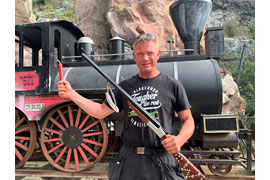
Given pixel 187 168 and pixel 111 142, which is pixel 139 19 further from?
pixel 187 168

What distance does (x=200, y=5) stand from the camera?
4.66 meters

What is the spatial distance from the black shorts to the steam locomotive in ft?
6.75

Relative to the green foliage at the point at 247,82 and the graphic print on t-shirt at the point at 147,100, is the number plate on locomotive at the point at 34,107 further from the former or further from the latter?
the green foliage at the point at 247,82

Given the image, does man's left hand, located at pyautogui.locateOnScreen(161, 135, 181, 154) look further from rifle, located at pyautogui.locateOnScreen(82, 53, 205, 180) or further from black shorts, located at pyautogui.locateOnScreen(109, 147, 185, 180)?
black shorts, located at pyautogui.locateOnScreen(109, 147, 185, 180)

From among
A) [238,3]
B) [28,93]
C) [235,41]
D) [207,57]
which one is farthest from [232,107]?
[238,3]

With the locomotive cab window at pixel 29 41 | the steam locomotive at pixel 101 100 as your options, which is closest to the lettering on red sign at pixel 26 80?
the steam locomotive at pixel 101 100

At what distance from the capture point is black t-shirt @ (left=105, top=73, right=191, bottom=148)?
1587 millimetres

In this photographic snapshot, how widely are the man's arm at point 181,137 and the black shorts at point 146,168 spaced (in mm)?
215

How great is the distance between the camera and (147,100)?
1.61 m

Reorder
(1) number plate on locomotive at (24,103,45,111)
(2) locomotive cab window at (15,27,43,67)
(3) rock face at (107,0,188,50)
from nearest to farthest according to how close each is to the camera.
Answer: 1. (1) number plate on locomotive at (24,103,45,111)
2. (2) locomotive cab window at (15,27,43,67)
3. (3) rock face at (107,0,188,50)

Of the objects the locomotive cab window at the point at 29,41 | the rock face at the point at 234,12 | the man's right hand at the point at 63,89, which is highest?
the rock face at the point at 234,12

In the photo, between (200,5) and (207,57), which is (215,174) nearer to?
(207,57)

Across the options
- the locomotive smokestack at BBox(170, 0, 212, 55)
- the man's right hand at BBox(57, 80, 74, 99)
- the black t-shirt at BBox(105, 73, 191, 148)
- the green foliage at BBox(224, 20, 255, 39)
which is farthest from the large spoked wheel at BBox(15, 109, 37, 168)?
the green foliage at BBox(224, 20, 255, 39)

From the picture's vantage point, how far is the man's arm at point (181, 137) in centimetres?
142
